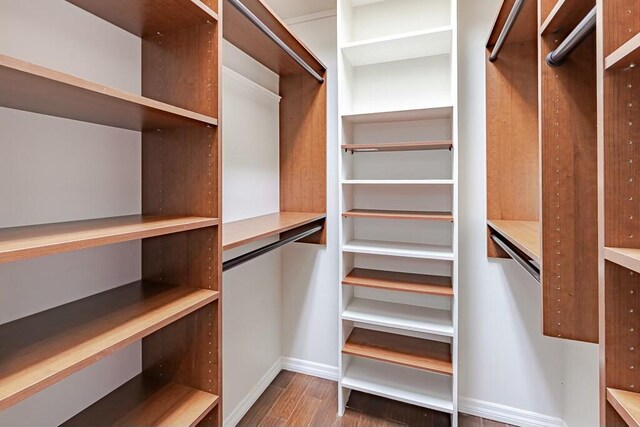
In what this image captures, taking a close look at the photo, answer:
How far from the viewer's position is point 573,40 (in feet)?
2.83

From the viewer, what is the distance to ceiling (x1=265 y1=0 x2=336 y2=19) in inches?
85.3

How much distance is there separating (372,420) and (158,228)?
1831mm

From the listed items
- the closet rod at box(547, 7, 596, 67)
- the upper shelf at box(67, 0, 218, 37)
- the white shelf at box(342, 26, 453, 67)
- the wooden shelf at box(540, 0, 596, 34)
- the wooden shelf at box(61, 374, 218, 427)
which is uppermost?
the white shelf at box(342, 26, 453, 67)

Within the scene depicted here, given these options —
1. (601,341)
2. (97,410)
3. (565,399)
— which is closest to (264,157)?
(97,410)

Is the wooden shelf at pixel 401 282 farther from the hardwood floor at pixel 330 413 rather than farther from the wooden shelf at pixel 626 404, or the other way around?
the wooden shelf at pixel 626 404

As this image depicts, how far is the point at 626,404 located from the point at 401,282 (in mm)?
1374

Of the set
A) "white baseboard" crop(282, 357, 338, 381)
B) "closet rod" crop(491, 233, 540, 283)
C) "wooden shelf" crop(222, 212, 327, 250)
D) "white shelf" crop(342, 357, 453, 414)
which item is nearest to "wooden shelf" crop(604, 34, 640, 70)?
"closet rod" crop(491, 233, 540, 283)

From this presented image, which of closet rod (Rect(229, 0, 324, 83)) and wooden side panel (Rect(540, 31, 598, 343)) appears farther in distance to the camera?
closet rod (Rect(229, 0, 324, 83))

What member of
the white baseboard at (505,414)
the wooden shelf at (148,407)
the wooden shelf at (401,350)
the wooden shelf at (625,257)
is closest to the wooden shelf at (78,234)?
the wooden shelf at (148,407)

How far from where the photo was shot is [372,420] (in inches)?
78.5

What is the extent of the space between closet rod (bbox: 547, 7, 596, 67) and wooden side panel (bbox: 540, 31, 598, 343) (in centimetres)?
4

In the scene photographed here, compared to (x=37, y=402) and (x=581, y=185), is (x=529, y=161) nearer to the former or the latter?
(x=581, y=185)

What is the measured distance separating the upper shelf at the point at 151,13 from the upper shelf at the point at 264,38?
0.25m

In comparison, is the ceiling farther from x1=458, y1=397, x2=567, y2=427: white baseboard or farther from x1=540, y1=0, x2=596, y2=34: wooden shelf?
x1=458, y1=397, x2=567, y2=427: white baseboard
